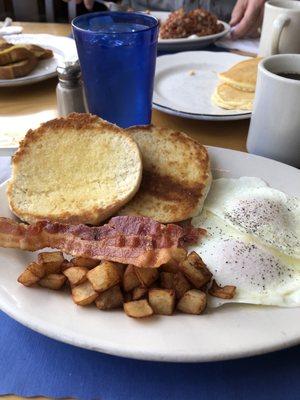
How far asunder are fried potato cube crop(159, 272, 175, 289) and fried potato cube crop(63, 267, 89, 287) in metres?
0.13

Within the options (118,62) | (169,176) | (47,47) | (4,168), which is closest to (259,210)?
(169,176)

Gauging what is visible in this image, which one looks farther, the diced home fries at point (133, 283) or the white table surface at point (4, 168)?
the white table surface at point (4, 168)

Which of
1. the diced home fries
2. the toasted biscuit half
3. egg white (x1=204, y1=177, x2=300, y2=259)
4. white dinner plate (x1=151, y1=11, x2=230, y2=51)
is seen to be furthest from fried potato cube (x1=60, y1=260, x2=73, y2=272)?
white dinner plate (x1=151, y1=11, x2=230, y2=51)

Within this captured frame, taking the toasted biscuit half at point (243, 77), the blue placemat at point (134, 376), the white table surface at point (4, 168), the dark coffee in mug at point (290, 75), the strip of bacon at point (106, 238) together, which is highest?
the dark coffee in mug at point (290, 75)

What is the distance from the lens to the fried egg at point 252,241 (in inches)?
29.7

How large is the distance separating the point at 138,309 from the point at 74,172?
427mm

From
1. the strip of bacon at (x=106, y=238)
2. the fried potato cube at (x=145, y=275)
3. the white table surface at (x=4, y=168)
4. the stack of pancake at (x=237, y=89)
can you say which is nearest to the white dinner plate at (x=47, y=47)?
the white table surface at (x=4, y=168)

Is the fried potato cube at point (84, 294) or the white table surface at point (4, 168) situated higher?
the fried potato cube at point (84, 294)

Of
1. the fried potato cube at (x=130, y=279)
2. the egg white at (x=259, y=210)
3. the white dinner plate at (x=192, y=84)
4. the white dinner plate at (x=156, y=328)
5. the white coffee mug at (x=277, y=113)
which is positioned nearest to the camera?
the white dinner plate at (x=156, y=328)

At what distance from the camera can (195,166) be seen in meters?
1.03

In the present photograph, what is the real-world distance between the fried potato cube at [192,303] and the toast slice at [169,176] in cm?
24

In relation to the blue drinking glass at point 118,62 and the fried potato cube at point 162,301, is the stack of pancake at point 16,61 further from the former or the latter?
the fried potato cube at point 162,301

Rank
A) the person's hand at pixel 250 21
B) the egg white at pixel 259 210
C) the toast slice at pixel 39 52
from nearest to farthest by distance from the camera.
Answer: the egg white at pixel 259 210
the toast slice at pixel 39 52
the person's hand at pixel 250 21

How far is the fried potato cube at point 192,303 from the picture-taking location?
70 centimetres
